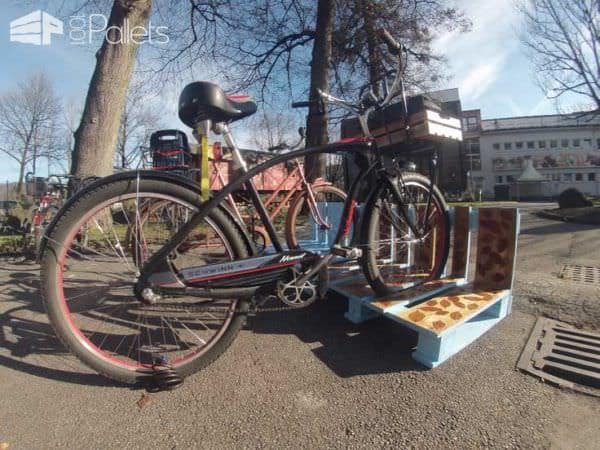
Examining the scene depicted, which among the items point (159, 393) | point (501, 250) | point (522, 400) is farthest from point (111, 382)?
point (501, 250)

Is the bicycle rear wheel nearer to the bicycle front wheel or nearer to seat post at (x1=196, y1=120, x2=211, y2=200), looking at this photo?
seat post at (x1=196, y1=120, x2=211, y2=200)

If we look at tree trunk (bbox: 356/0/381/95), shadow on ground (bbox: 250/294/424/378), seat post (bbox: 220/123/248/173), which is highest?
tree trunk (bbox: 356/0/381/95)

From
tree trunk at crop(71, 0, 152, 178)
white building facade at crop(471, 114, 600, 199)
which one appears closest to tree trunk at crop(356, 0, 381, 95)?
tree trunk at crop(71, 0, 152, 178)

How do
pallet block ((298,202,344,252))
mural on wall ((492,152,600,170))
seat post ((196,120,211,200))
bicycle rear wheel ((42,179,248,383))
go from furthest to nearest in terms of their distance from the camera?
mural on wall ((492,152,600,170))
pallet block ((298,202,344,252))
seat post ((196,120,211,200))
bicycle rear wheel ((42,179,248,383))

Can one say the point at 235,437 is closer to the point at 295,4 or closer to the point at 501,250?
the point at 501,250

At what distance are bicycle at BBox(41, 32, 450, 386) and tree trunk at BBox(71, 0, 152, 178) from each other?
15.5ft

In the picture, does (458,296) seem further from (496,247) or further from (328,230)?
(328,230)

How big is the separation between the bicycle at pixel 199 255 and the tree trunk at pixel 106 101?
4.71m

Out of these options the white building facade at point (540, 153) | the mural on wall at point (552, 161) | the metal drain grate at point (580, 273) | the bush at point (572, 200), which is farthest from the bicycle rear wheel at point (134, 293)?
the mural on wall at point (552, 161)

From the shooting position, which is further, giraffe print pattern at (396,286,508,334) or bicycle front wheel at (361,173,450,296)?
bicycle front wheel at (361,173,450,296)

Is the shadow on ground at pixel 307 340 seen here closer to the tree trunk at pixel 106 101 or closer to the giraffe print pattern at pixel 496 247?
the giraffe print pattern at pixel 496 247

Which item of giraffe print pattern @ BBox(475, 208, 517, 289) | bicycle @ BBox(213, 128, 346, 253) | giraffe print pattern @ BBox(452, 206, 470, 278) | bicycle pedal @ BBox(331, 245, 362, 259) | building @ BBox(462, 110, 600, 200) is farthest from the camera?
building @ BBox(462, 110, 600, 200)

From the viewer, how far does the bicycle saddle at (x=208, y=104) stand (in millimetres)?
1807

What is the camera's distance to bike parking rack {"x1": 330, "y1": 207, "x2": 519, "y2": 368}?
199cm
